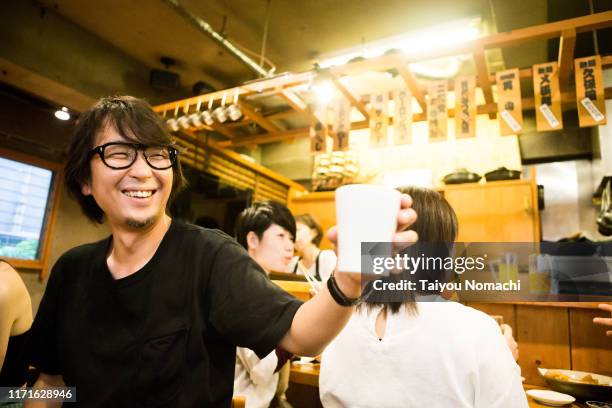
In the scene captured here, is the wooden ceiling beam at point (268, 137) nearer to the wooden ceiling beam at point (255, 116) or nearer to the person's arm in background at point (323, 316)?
the wooden ceiling beam at point (255, 116)

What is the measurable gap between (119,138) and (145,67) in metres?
4.68

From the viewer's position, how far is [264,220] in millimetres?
2768

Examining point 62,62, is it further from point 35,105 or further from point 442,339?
point 442,339

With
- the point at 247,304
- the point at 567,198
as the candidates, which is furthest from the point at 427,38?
the point at 247,304

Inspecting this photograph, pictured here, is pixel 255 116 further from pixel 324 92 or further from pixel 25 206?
pixel 25 206

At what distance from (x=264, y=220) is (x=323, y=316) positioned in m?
1.94

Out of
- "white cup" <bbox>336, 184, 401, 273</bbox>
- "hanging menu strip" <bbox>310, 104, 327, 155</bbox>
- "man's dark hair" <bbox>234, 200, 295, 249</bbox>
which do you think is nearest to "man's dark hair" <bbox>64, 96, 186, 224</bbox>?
"white cup" <bbox>336, 184, 401, 273</bbox>

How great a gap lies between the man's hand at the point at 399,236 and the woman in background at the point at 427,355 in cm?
62

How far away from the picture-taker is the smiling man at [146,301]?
1.04 meters

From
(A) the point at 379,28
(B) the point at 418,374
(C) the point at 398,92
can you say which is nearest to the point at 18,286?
(B) the point at 418,374

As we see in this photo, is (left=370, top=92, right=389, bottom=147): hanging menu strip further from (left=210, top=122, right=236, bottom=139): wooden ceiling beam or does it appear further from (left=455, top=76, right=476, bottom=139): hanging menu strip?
(left=210, top=122, right=236, bottom=139): wooden ceiling beam

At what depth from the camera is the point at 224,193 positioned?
5461 mm

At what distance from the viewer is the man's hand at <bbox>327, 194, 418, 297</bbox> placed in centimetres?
67

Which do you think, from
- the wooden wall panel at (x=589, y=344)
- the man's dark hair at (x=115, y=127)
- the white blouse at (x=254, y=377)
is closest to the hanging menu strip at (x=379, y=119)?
the wooden wall panel at (x=589, y=344)
